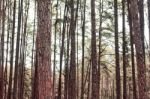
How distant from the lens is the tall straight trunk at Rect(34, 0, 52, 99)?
5660 millimetres

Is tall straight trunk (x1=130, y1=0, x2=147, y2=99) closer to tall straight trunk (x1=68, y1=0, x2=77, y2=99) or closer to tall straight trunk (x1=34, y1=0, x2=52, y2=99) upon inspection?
tall straight trunk (x1=34, y1=0, x2=52, y2=99)

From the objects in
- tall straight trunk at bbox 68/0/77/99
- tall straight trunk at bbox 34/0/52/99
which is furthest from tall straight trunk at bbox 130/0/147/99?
tall straight trunk at bbox 68/0/77/99

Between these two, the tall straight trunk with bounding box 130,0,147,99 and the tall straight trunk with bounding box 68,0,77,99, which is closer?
the tall straight trunk with bounding box 130,0,147,99

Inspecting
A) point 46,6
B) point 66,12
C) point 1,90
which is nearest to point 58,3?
point 66,12

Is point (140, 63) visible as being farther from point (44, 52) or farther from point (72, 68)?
point (72, 68)

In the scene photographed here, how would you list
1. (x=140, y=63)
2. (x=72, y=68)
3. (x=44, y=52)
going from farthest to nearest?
(x=72, y=68), (x=140, y=63), (x=44, y=52)

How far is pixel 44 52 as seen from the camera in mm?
5785

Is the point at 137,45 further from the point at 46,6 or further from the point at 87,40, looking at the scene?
the point at 87,40

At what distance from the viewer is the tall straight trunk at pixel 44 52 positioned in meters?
5.66

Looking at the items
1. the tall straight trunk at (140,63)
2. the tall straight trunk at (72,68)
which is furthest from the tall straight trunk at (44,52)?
the tall straight trunk at (72,68)

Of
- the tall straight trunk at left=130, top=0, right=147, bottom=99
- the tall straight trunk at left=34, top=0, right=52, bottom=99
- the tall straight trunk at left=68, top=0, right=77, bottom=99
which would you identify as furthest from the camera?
the tall straight trunk at left=68, top=0, right=77, bottom=99

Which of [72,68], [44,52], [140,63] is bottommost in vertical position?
[72,68]

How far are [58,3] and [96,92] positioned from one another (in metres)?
8.40

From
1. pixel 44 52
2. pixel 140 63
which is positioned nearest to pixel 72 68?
pixel 140 63
